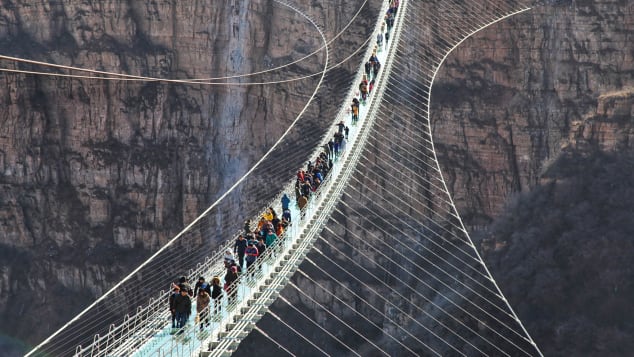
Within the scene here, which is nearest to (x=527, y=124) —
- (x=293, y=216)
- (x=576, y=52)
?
(x=576, y=52)

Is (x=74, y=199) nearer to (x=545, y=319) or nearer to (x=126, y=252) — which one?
(x=126, y=252)

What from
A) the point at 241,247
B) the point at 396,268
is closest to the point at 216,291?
the point at 241,247

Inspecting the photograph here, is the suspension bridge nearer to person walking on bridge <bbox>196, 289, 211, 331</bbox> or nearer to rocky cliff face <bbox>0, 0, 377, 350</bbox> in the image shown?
rocky cliff face <bbox>0, 0, 377, 350</bbox>

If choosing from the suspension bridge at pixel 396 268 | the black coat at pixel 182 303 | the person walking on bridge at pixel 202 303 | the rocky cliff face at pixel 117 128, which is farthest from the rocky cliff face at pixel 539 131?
the black coat at pixel 182 303

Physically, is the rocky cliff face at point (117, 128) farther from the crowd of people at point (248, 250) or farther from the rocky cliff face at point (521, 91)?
the crowd of people at point (248, 250)

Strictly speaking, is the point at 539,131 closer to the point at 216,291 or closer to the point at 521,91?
the point at 521,91
